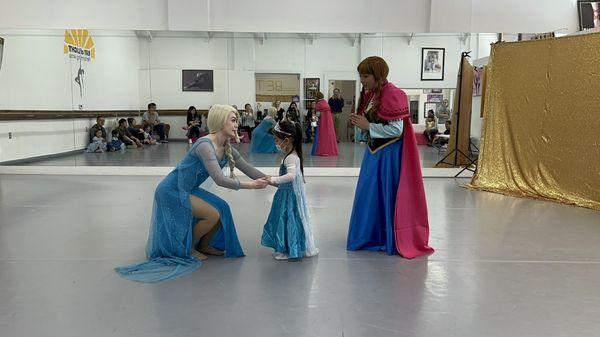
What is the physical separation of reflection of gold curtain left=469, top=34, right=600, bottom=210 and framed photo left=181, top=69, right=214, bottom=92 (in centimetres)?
557

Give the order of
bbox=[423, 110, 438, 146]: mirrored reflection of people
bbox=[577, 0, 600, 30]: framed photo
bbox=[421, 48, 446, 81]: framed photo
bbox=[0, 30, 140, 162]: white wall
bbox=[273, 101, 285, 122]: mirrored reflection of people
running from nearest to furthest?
bbox=[577, 0, 600, 30]: framed photo
bbox=[0, 30, 140, 162]: white wall
bbox=[421, 48, 446, 81]: framed photo
bbox=[273, 101, 285, 122]: mirrored reflection of people
bbox=[423, 110, 438, 146]: mirrored reflection of people

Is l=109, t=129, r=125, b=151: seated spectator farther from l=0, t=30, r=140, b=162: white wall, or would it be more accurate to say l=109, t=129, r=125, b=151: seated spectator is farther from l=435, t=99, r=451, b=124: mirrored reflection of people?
l=435, t=99, r=451, b=124: mirrored reflection of people

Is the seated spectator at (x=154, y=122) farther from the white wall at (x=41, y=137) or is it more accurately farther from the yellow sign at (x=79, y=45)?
the yellow sign at (x=79, y=45)

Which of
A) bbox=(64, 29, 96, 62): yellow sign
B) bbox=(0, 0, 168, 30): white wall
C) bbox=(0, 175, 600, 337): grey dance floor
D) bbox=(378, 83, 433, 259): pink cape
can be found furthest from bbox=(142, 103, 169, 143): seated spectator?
bbox=(378, 83, 433, 259): pink cape

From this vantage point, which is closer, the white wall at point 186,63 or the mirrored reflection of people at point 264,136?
the white wall at point 186,63

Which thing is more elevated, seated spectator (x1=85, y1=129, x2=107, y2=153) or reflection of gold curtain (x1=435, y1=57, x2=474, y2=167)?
reflection of gold curtain (x1=435, y1=57, x2=474, y2=167)

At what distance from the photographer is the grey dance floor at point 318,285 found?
2.33 metres

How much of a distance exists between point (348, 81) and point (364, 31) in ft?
6.19

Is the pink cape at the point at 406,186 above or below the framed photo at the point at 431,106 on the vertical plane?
below

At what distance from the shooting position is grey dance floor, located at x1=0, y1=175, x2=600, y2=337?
2.33 metres

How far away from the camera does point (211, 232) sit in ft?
11.1

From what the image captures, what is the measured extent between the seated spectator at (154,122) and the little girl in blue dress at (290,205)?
A: 24.6ft

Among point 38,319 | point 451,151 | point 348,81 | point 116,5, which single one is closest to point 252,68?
point 348,81

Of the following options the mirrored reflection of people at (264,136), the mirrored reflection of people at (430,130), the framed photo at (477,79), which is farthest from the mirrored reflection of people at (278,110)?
the framed photo at (477,79)
